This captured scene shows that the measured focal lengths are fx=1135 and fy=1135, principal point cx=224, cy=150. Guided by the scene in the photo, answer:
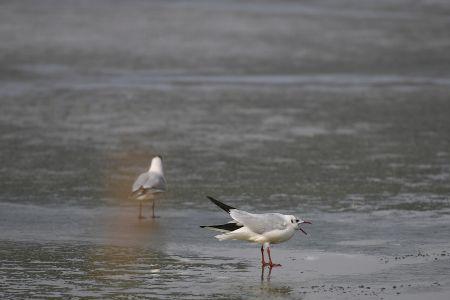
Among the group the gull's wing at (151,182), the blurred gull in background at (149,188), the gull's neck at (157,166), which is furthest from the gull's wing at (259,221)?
the gull's neck at (157,166)

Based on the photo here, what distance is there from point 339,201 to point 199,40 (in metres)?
16.8

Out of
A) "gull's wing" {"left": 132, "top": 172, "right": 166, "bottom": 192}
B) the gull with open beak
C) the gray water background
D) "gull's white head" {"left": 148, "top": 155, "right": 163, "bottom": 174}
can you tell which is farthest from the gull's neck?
the gull with open beak

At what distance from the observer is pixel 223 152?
54.1 ft

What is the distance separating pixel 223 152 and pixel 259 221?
6.31m

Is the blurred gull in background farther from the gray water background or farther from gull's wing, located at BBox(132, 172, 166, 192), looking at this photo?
the gray water background

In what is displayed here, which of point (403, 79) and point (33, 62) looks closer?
point (403, 79)

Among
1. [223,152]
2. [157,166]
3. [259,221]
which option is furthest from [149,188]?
[223,152]

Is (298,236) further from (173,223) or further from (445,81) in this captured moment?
(445,81)

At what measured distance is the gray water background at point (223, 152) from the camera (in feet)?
Result: 32.8

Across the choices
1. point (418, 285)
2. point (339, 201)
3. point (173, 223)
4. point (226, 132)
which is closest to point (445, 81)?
point (226, 132)

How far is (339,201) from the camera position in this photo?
13383 millimetres

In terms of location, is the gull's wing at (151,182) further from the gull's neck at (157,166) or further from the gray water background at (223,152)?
the gray water background at (223,152)

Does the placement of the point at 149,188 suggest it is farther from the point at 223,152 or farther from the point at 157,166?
the point at 223,152

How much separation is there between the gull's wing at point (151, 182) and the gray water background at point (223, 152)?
35cm
